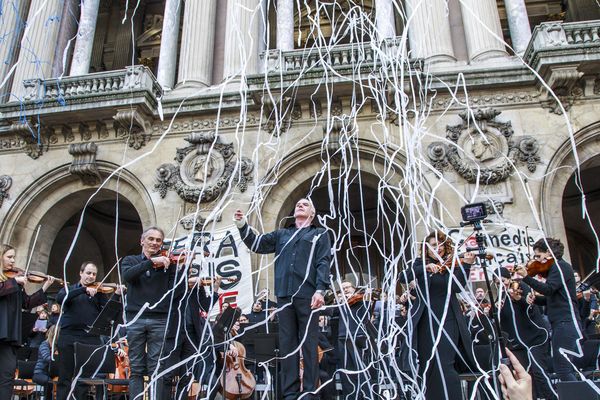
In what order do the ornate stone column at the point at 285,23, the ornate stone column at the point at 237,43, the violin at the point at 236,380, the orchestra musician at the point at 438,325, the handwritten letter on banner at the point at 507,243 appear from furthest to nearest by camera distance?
the ornate stone column at the point at 285,23, the ornate stone column at the point at 237,43, the handwritten letter on banner at the point at 507,243, the violin at the point at 236,380, the orchestra musician at the point at 438,325

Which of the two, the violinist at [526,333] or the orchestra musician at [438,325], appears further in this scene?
the violinist at [526,333]

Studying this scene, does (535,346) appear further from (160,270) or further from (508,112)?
(508,112)

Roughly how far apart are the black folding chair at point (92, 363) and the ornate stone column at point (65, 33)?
38.6ft

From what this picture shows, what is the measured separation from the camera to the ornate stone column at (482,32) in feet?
44.5

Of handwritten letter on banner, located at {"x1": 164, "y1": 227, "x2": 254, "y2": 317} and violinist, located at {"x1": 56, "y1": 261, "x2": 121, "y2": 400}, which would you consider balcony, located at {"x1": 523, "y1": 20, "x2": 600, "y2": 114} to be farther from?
violinist, located at {"x1": 56, "y1": 261, "x2": 121, "y2": 400}

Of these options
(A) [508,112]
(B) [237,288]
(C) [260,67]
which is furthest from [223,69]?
(A) [508,112]

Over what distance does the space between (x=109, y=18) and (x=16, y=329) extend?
18.9 meters

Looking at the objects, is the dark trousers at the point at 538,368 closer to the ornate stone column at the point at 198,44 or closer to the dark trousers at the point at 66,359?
the dark trousers at the point at 66,359

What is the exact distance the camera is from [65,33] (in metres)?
17.1

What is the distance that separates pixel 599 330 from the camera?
9.73m

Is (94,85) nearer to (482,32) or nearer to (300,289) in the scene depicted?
(482,32)

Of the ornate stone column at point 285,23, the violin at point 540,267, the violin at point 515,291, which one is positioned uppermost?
the ornate stone column at point 285,23

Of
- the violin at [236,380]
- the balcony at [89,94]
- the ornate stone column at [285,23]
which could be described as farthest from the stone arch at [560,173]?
the balcony at [89,94]

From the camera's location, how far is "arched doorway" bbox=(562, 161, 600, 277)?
15.9 meters
